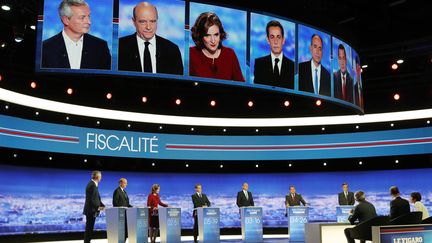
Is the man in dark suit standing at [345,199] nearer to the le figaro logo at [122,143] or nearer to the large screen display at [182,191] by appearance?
the large screen display at [182,191]

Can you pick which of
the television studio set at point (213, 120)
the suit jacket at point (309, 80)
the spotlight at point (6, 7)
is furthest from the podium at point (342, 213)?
the spotlight at point (6, 7)

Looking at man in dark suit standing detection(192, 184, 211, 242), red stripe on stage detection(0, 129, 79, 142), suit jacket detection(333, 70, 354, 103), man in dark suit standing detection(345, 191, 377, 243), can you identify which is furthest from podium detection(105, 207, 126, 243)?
suit jacket detection(333, 70, 354, 103)

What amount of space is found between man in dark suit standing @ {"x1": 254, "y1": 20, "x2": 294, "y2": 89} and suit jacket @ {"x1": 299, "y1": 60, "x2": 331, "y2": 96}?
9.8 inches

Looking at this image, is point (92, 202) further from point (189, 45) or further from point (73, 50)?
point (189, 45)

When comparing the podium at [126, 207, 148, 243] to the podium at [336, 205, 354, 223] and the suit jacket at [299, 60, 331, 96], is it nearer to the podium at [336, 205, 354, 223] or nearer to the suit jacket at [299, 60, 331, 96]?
the suit jacket at [299, 60, 331, 96]

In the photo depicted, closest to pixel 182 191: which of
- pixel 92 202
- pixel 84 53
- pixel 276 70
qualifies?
pixel 92 202

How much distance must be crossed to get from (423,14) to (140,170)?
9032 millimetres

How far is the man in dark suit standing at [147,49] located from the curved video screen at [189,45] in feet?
0.04

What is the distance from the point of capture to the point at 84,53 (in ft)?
20.9

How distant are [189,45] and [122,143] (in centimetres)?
894

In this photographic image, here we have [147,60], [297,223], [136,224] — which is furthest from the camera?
[297,223]

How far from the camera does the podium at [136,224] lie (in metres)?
10.9

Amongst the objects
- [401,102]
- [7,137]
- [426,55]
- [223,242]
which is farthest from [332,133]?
[7,137]

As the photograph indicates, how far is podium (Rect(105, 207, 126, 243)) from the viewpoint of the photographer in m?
10.5
